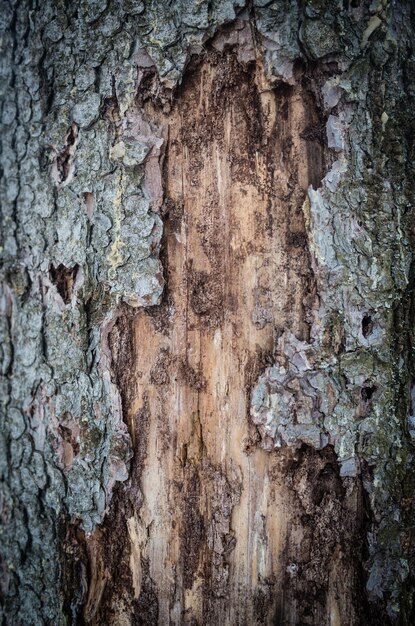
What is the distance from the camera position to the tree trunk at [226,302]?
1.34m

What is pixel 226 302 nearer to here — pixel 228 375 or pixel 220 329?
pixel 220 329

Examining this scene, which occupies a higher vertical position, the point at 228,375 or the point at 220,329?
the point at 220,329

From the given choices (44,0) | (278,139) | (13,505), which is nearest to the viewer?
(278,139)

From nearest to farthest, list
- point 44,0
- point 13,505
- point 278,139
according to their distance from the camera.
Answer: point 278,139 → point 44,0 → point 13,505

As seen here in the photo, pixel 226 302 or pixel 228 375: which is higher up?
pixel 226 302

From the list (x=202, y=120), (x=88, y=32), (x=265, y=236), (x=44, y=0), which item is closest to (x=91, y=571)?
(x=265, y=236)

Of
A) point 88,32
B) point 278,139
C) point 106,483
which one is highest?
point 88,32

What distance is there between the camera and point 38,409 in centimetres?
152

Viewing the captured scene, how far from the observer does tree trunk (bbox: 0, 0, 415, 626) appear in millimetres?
1339

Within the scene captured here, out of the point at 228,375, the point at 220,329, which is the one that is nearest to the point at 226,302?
the point at 220,329

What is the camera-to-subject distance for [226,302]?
1.38 metres

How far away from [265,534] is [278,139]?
104cm

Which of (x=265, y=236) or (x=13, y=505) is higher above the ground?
(x=265, y=236)

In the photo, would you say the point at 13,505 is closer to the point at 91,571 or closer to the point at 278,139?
the point at 91,571
